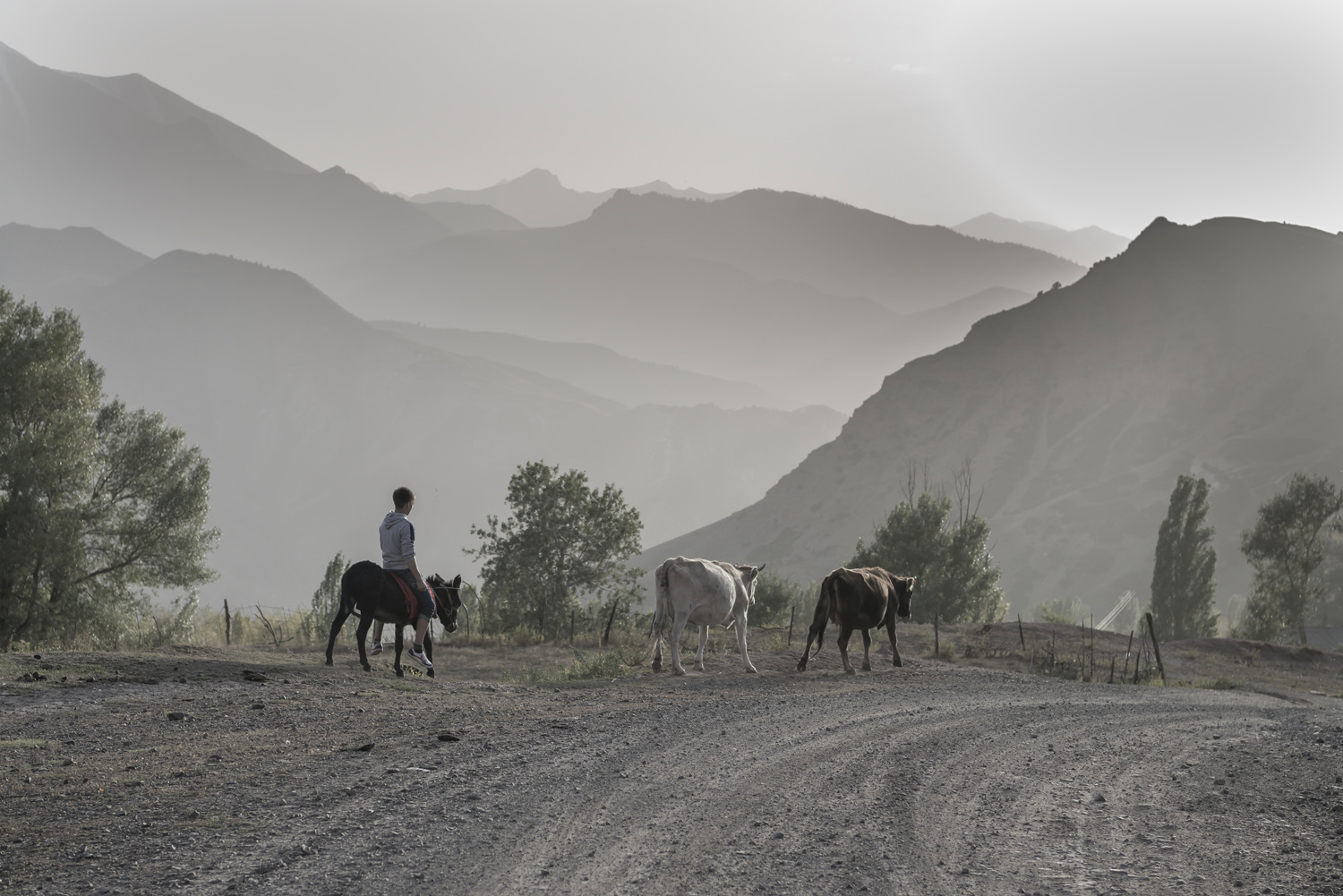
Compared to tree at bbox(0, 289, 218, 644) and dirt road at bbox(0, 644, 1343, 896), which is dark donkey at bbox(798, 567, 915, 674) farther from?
tree at bbox(0, 289, 218, 644)

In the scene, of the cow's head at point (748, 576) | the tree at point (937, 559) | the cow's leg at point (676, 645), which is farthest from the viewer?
the tree at point (937, 559)

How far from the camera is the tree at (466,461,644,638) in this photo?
38375 mm

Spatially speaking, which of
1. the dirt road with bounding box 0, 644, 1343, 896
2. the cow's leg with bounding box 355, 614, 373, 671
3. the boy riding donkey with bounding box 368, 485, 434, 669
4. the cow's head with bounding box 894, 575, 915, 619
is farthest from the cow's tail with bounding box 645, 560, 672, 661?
the cow's head with bounding box 894, 575, 915, 619

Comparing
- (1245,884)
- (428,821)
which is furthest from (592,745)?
(1245,884)

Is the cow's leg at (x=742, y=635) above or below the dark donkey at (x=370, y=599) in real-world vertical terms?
below

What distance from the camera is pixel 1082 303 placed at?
154m

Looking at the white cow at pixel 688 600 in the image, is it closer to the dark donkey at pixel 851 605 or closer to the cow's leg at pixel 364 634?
the dark donkey at pixel 851 605

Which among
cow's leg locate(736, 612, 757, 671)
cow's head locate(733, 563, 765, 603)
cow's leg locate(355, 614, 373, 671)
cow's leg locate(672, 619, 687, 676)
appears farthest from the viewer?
cow's head locate(733, 563, 765, 603)

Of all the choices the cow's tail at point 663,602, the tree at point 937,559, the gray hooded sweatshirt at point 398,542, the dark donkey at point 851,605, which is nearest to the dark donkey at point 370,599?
the gray hooded sweatshirt at point 398,542

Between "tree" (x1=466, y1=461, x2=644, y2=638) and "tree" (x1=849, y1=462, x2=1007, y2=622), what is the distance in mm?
20420

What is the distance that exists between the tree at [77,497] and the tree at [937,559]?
3789 centimetres

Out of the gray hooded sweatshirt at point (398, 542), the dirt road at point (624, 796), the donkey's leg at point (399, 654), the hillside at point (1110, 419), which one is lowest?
the dirt road at point (624, 796)

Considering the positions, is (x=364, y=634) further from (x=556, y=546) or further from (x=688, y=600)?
(x=556, y=546)

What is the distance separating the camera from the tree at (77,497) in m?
23.2
